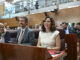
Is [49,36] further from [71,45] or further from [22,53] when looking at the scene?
[22,53]

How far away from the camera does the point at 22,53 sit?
3.90 feet

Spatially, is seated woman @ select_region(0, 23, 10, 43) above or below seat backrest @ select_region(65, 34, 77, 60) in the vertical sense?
above

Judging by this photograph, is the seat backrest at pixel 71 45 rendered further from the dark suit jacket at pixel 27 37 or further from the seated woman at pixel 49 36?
the dark suit jacket at pixel 27 37

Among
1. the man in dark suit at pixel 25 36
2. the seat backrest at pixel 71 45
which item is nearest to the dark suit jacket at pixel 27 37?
the man in dark suit at pixel 25 36

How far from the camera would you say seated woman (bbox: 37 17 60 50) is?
2.36m

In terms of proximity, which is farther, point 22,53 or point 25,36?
point 25,36

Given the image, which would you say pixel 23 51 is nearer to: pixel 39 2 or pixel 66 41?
pixel 66 41

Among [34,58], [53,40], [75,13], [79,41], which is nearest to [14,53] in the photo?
[34,58]

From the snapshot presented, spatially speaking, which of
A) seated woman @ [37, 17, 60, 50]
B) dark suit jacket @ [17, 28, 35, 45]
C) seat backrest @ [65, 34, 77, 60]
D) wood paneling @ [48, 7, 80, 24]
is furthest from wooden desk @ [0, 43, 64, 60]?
wood paneling @ [48, 7, 80, 24]

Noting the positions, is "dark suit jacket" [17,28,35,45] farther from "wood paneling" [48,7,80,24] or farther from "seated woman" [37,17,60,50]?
"wood paneling" [48,7,80,24]

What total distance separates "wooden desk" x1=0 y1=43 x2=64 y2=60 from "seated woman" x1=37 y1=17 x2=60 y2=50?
44.2 inches

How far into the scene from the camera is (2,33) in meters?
2.49

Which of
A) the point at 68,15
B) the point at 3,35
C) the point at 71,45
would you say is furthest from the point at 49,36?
the point at 68,15

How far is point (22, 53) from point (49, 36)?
1260 millimetres
